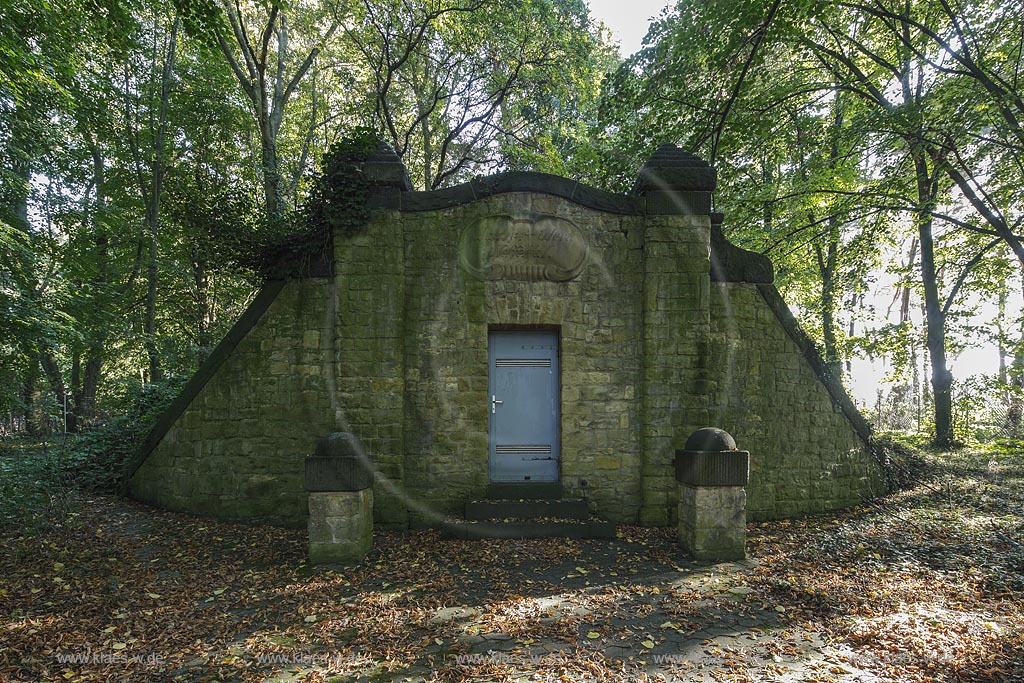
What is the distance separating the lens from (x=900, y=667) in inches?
131

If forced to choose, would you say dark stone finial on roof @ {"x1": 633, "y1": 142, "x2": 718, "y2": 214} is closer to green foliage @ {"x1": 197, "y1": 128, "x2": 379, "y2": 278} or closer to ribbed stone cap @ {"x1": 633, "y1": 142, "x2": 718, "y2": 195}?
ribbed stone cap @ {"x1": 633, "y1": 142, "x2": 718, "y2": 195}

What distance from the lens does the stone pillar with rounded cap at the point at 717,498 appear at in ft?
16.9

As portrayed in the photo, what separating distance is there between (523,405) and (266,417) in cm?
343

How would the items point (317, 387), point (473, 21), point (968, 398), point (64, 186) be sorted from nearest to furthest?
point (317, 387)
point (473, 21)
point (64, 186)
point (968, 398)

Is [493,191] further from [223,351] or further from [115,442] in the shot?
[115,442]

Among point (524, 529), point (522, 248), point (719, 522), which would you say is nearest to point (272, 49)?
point (522, 248)

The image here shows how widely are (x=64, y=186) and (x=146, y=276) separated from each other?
2875 mm

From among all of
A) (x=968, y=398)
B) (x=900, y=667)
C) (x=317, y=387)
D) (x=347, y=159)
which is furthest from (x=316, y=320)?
(x=968, y=398)

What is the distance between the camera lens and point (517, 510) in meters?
5.97

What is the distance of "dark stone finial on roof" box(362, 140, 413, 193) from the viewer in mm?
6250

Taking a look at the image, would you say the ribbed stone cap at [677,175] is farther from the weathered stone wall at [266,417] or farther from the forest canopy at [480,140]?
the weathered stone wall at [266,417]

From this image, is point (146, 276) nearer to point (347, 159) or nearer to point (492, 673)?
point (347, 159)

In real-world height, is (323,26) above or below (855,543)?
above

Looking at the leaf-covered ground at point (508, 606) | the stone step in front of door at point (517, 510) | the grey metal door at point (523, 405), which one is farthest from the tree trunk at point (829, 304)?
the stone step in front of door at point (517, 510)
